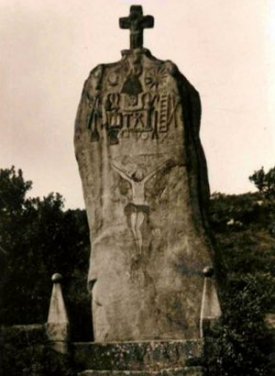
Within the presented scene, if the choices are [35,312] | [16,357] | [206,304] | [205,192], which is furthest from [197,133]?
[35,312]

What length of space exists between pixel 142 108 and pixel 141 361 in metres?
4.46

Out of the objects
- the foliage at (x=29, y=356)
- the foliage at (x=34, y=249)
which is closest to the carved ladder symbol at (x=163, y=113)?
Result: the foliage at (x=29, y=356)

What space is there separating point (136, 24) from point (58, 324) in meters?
5.61

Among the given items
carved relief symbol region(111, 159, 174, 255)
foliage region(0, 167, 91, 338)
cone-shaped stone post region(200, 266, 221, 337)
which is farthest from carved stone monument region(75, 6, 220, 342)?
foliage region(0, 167, 91, 338)

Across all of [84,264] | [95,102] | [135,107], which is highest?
[95,102]

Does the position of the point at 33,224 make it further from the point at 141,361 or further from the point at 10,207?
the point at 141,361

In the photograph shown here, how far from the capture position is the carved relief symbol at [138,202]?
19.3 m

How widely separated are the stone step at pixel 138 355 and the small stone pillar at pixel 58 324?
234 millimetres

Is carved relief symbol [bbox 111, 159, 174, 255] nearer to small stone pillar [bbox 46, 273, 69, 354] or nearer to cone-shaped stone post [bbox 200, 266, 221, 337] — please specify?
small stone pillar [bbox 46, 273, 69, 354]

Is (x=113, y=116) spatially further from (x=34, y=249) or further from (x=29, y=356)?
(x=34, y=249)

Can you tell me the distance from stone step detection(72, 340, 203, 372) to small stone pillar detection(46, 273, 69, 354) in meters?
0.23

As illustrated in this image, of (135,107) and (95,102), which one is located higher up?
(95,102)

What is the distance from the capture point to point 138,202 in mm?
19469

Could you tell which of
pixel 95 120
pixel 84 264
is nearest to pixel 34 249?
pixel 84 264
